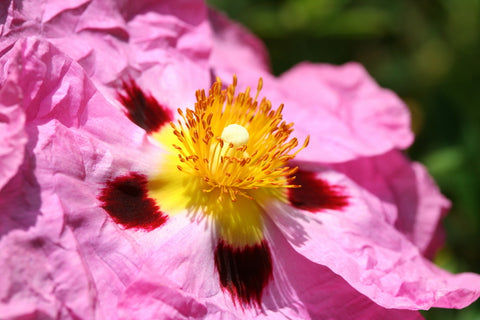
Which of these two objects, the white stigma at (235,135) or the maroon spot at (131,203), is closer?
the maroon spot at (131,203)

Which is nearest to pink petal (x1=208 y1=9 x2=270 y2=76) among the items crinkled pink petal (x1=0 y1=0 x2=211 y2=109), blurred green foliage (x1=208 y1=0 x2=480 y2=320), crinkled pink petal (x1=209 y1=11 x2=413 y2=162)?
crinkled pink petal (x1=209 y1=11 x2=413 y2=162)

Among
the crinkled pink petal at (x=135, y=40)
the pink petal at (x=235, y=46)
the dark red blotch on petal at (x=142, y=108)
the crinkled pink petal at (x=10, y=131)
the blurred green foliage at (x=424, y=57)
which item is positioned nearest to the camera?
the crinkled pink petal at (x=10, y=131)

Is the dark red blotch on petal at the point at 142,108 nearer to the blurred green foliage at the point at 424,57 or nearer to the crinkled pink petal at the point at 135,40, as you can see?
the crinkled pink petal at the point at 135,40

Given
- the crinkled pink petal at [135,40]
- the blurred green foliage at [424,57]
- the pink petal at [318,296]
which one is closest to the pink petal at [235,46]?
the crinkled pink petal at [135,40]

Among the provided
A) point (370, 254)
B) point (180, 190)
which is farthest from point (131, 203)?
point (370, 254)

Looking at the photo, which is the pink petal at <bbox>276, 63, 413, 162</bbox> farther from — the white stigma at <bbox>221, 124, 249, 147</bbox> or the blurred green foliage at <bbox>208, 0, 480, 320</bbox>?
the blurred green foliage at <bbox>208, 0, 480, 320</bbox>

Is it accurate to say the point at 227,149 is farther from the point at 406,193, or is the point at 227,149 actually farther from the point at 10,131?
the point at 406,193
